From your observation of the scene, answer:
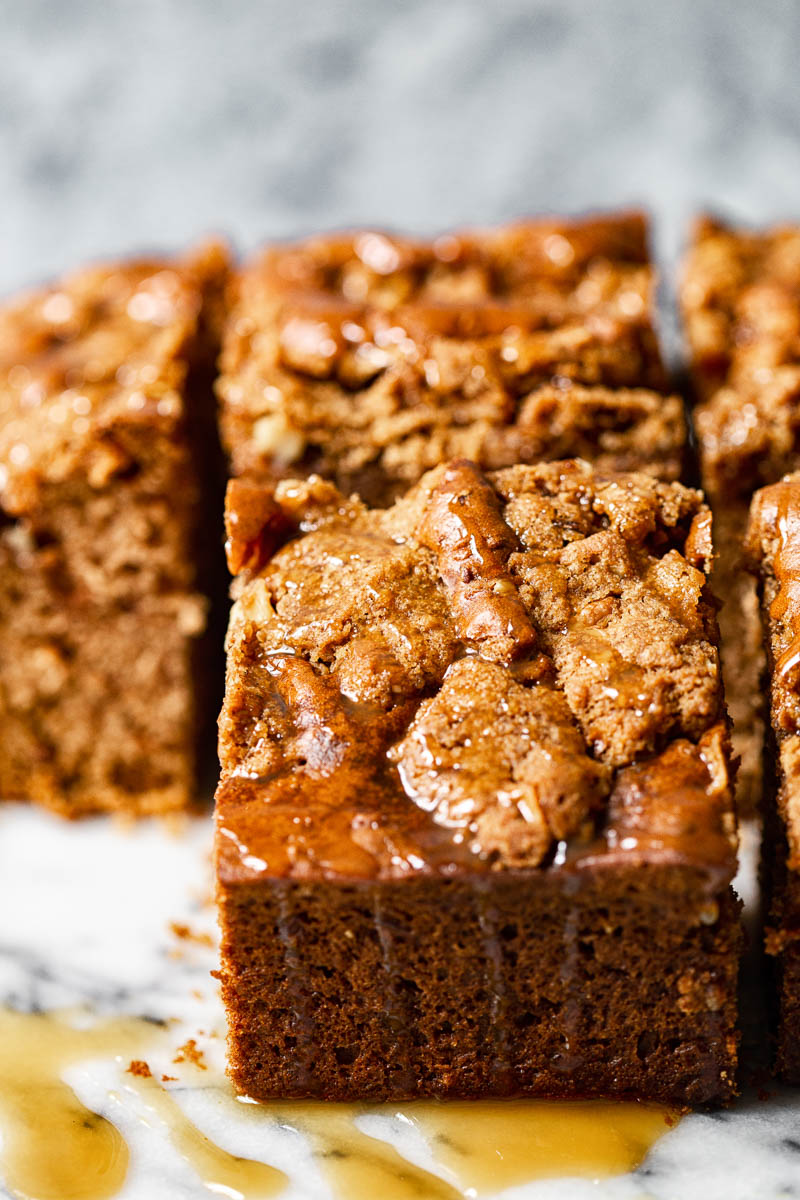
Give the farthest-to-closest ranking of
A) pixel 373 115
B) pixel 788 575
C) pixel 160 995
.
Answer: pixel 373 115 → pixel 160 995 → pixel 788 575

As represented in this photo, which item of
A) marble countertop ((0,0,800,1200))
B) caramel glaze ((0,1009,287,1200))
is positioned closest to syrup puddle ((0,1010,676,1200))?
caramel glaze ((0,1009,287,1200))

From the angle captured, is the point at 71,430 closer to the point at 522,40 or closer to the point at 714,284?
the point at 714,284

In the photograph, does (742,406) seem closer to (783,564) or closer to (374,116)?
(783,564)

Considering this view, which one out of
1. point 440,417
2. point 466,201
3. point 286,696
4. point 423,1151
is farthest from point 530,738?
→ point 466,201

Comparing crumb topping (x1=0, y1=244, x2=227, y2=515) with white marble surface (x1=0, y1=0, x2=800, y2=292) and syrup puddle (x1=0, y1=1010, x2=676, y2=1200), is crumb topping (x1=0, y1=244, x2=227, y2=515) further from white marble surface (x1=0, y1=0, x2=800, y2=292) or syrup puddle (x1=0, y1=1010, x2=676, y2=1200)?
white marble surface (x1=0, y1=0, x2=800, y2=292)

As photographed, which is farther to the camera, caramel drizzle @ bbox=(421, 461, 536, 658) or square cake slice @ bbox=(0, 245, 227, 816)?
square cake slice @ bbox=(0, 245, 227, 816)

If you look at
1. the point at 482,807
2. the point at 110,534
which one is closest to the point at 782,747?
the point at 482,807

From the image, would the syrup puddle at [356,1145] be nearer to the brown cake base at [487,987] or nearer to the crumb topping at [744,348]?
the brown cake base at [487,987]
